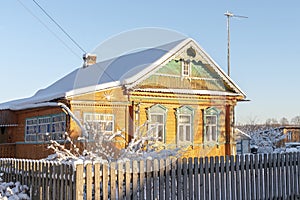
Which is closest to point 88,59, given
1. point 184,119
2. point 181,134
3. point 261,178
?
point 184,119

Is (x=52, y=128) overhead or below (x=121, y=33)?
below

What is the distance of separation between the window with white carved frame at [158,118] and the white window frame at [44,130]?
408 cm

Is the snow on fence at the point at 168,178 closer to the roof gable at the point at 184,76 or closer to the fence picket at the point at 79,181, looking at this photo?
the fence picket at the point at 79,181

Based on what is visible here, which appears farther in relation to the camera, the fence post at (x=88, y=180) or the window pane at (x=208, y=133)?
the window pane at (x=208, y=133)

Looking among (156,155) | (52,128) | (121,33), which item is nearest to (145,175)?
(156,155)

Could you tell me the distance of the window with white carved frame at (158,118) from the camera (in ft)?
60.6

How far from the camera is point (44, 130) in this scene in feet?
59.5

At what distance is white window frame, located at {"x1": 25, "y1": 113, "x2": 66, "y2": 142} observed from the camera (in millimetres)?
16806

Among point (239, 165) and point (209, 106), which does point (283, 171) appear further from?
point (209, 106)

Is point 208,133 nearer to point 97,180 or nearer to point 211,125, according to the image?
point 211,125

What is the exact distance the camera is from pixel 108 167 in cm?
622

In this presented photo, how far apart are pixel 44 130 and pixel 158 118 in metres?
5.32

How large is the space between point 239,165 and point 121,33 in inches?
232

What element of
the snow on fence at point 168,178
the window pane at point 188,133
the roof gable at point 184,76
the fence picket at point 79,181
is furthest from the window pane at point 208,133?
the fence picket at point 79,181
